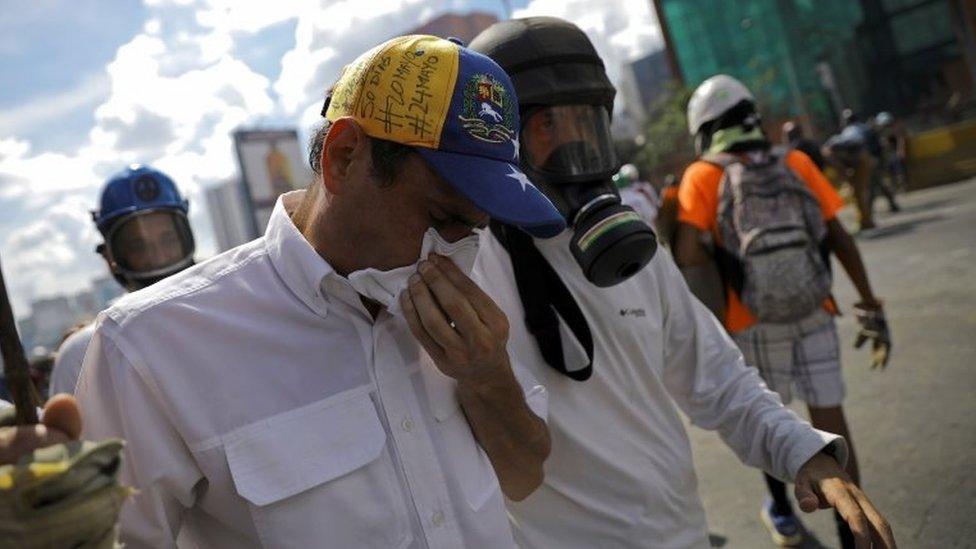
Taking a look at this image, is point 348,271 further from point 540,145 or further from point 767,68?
point 767,68

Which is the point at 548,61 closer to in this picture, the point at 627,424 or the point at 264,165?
the point at 627,424

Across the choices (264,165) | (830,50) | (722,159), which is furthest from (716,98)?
(264,165)

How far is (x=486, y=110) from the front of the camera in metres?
1.30

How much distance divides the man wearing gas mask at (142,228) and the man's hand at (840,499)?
263cm

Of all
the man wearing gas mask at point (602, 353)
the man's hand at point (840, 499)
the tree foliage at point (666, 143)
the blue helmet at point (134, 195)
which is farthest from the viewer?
the tree foliage at point (666, 143)

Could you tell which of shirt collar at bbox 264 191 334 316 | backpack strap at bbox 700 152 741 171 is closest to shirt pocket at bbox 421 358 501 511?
shirt collar at bbox 264 191 334 316

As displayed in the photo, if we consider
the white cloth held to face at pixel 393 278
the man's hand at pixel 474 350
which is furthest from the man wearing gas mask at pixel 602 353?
the white cloth held to face at pixel 393 278

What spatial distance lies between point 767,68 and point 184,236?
153 feet

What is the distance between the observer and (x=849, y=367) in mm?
5488

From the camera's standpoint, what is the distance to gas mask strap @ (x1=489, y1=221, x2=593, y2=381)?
178 cm

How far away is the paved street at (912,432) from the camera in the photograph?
3.29 m

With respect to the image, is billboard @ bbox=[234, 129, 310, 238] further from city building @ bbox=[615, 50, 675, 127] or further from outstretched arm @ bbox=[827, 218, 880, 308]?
city building @ bbox=[615, 50, 675, 127]

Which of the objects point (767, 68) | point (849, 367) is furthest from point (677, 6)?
point (849, 367)

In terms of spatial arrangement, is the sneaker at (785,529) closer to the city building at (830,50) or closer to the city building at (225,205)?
the city building at (830,50)
